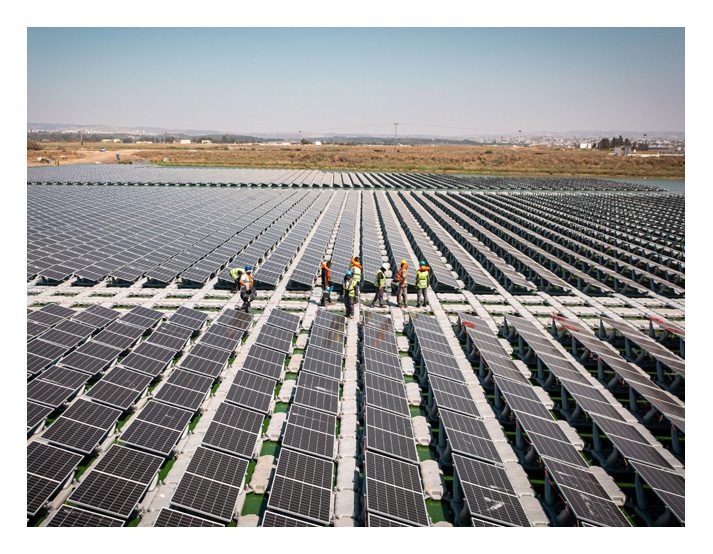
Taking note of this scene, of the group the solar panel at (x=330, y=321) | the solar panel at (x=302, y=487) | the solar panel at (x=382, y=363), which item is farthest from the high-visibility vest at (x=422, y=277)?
the solar panel at (x=302, y=487)

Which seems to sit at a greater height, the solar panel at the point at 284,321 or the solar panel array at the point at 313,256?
the solar panel array at the point at 313,256

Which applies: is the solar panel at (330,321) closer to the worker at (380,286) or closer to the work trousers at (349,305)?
the work trousers at (349,305)

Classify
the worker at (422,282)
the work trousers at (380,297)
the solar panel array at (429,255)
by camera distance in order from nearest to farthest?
1. the worker at (422,282)
2. the work trousers at (380,297)
3. the solar panel array at (429,255)

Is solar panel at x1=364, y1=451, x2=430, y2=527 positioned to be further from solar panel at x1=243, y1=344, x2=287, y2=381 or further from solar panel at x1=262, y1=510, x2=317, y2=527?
solar panel at x1=243, y1=344, x2=287, y2=381

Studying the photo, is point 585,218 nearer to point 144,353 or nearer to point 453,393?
point 453,393

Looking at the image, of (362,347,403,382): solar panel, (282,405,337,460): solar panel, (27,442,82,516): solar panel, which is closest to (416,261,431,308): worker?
(362,347,403,382): solar panel

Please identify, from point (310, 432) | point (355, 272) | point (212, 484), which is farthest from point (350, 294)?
point (212, 484)

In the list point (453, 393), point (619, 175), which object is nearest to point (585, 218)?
point (453, 393)

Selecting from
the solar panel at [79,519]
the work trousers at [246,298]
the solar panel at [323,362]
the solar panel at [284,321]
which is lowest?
the solar panel at [79,519]
